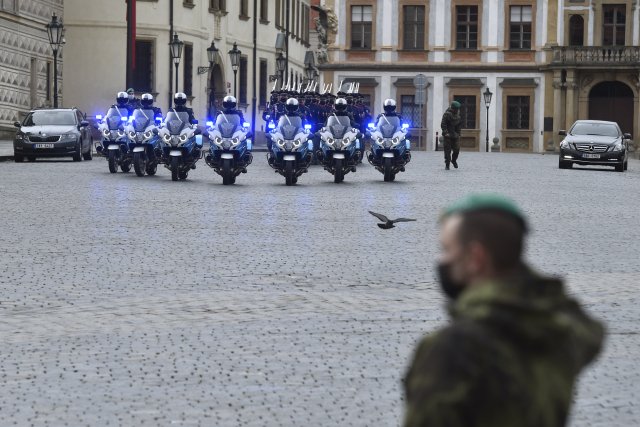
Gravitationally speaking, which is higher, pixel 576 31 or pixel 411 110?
pixel 576 31

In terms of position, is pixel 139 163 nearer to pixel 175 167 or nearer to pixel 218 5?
pixel 175 167

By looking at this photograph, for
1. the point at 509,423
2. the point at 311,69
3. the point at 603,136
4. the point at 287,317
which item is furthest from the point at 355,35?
the point at 509,423

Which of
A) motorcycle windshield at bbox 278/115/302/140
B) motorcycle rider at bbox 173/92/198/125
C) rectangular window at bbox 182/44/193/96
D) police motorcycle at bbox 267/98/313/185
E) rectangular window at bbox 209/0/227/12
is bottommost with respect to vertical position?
police motorcycle at bbox 267/98/313/185

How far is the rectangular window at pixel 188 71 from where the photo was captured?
65.6 meters

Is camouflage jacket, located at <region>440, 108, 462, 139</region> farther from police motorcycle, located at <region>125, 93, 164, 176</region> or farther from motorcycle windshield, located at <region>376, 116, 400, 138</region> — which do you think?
police motorcycle, located at <region>125, 93, 164, 176</region>

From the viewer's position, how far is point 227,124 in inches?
1254

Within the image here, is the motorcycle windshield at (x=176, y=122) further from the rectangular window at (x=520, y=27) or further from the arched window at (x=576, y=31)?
the arched window at (x=576, y=31)

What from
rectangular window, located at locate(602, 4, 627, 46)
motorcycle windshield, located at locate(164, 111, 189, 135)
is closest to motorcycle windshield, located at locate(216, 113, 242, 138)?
motorcycle windshield, located at locate(164, 111, 189, 135)

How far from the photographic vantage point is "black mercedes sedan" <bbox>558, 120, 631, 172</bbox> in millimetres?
45031

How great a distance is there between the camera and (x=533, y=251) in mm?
16672

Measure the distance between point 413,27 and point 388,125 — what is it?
170 ft

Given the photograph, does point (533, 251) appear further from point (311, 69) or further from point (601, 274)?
point (311, 69)

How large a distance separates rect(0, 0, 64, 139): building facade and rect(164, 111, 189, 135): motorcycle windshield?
2230 centimetres

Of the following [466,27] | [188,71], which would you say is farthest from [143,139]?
[466,27]
